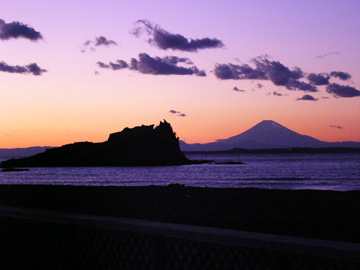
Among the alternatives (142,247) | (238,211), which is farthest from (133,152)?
(142,247)

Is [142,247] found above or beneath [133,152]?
beneath

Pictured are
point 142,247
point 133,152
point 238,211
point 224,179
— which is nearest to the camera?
point 142,247

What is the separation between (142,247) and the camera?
4582 millimetres

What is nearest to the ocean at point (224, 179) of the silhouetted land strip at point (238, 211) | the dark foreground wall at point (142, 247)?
the silhouetted land strip at point (238, 211)

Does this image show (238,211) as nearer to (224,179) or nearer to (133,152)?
(224,179)

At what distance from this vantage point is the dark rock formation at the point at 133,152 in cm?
16875

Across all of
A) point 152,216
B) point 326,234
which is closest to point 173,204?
point 152,216

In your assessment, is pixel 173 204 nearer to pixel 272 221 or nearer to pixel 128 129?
pixel 272 221

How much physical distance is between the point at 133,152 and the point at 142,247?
6638 inches

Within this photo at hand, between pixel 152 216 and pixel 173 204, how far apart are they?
2.92 metres

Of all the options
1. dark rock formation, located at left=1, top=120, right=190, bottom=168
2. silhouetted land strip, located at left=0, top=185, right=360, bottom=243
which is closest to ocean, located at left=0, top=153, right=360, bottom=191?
silhouetted land strip, located at left=0, top=185, right=360, bottom=243

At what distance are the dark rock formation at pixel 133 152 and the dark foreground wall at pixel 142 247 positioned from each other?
159162 mm

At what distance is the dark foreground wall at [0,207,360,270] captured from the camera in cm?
376

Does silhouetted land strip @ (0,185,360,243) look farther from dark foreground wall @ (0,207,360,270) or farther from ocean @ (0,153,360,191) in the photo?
ocean @ (0,153,360,191)
